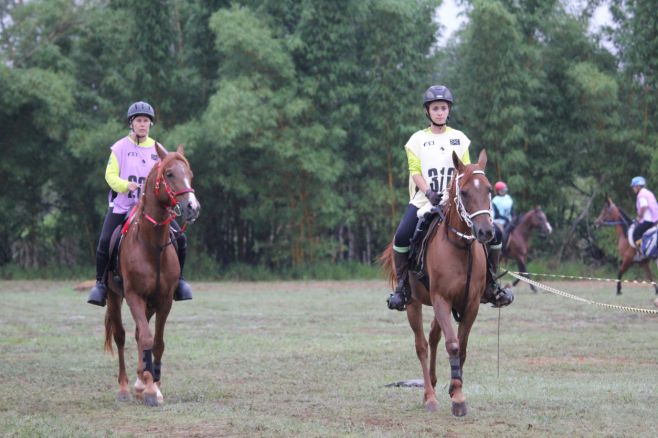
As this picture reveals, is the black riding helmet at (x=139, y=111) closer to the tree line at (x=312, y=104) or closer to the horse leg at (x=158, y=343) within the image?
the horse leg at (x=158, y=343)

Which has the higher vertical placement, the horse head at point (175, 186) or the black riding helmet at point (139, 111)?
the black riding helmet at point (139, 111)

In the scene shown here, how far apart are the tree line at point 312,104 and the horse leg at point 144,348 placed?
1985 centimetres

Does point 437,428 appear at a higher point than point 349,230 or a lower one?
lower

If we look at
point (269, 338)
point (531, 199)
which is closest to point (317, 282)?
point (531, 199)

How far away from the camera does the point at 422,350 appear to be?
9391 mm

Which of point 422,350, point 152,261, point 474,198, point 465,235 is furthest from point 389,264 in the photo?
point 152,261

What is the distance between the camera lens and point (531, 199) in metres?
31.8

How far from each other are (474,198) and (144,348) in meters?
3.33

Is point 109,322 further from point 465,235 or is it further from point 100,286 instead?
point 465,235

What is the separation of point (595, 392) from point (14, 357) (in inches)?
286

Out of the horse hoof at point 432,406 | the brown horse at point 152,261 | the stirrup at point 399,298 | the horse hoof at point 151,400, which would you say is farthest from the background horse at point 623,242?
the horse hoof at point 151,400

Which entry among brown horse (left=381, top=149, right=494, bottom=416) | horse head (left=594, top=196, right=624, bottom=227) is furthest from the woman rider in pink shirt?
horse head (left=594, top=196, right=624, bottom=227)

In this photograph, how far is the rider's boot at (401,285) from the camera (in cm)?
942

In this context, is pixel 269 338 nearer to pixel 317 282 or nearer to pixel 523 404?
pixel 523 404
